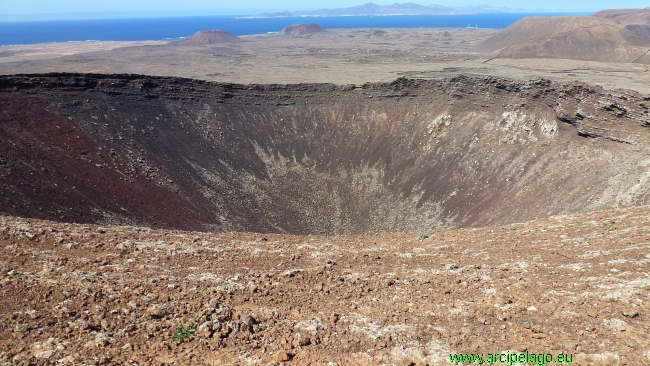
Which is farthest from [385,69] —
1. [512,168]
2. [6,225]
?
[6,225]

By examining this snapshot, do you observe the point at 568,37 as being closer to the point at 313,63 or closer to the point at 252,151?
the point at 313,63

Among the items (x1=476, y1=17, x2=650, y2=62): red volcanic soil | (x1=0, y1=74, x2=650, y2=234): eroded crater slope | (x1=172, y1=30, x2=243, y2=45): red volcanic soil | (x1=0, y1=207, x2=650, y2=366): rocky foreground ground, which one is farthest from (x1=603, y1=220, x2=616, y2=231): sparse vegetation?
(x1=172, y1=30, x2=243, y2=45): red volcanic soil

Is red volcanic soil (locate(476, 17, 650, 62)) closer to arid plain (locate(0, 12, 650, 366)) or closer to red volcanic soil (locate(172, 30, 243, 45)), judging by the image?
arid plain (locate(0, 12, 650, 366))

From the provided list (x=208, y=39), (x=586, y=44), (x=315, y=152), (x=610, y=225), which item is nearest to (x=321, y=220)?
(x=315, y=152)

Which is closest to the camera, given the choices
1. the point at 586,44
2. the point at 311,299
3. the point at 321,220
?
the point at 311,299

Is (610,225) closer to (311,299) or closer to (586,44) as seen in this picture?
(311,299)

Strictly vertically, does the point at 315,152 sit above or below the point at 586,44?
below
